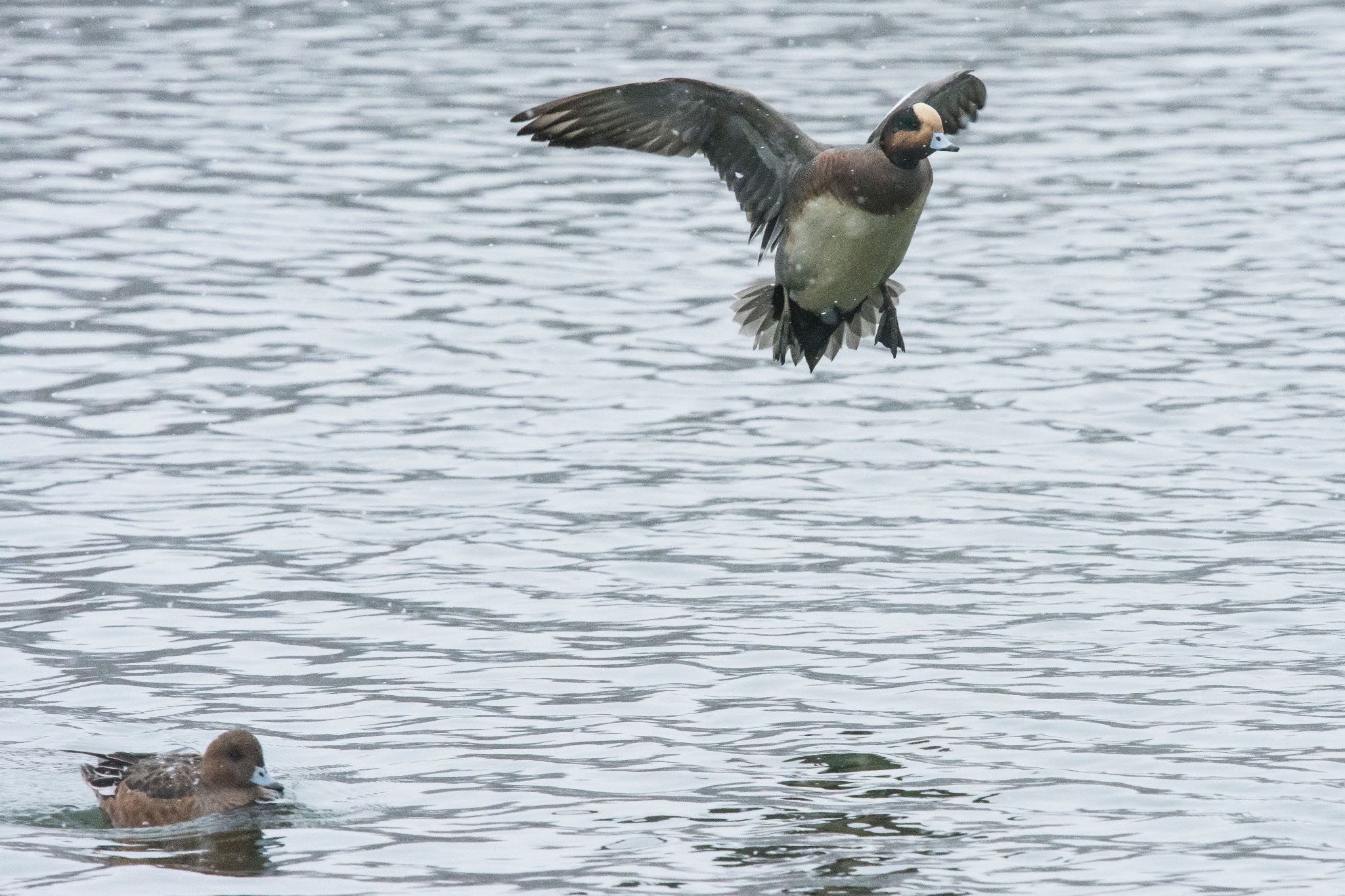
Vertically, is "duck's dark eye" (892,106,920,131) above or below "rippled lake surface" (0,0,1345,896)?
above

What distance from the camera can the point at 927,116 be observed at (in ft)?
32.1

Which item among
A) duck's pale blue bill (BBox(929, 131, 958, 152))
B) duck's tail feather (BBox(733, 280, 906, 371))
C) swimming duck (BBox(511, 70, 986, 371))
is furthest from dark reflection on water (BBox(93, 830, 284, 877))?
duck's pale blue bill (BBox(929, 131, 958, 152))

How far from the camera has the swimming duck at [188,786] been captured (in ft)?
27.6

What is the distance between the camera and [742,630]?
10602 millimetres

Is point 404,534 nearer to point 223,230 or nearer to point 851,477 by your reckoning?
point 851,477

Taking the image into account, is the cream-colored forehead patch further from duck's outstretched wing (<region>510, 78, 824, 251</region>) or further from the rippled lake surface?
the rippled lake surface

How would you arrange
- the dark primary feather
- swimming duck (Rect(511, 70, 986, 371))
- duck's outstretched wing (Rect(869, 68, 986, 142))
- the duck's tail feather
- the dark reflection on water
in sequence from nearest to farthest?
1. the dark reflection on water
2. the dark primary feather
3. swimming duck (Rect(511, 70, 986, 371))
4. duck's outstretched wing (Rect(869, 68, 986, 142))
5. the duck's tail feather

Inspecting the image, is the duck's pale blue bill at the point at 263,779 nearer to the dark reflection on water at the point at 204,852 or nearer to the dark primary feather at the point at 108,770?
the dark reflection on water at the point at 204,852

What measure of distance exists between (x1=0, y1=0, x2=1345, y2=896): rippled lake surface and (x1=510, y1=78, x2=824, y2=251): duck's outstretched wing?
2.04 metres

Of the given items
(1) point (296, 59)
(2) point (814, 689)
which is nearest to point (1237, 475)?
(2) point (814, 689)

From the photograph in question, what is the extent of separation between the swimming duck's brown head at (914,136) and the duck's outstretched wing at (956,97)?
1.52 ft

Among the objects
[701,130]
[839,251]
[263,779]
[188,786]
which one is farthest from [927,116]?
[188,786]

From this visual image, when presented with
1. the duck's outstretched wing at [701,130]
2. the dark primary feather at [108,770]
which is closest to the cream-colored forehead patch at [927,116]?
the duck's outstretched wing at [701,130]

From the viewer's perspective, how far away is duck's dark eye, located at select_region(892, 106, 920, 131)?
9844mm
